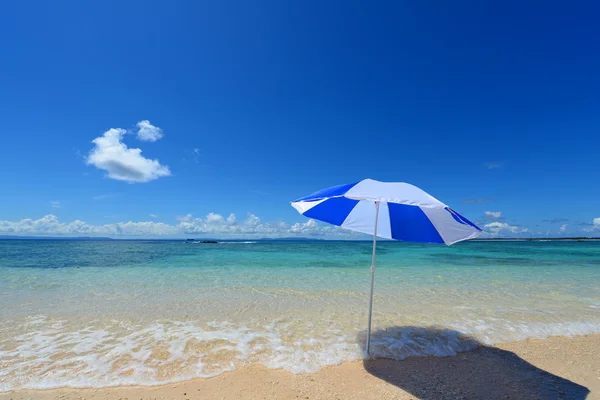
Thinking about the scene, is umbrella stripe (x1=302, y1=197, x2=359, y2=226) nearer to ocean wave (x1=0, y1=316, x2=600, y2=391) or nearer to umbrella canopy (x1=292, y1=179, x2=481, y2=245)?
umbrella canopy (x1=292, y1=179, x2=481, y2=245)

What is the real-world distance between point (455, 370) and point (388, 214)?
105 inches

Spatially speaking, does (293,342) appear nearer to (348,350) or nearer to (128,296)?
(348,350)

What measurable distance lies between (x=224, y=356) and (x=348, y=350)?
218cm

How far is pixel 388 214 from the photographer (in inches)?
201

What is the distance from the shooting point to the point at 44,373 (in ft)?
13.3

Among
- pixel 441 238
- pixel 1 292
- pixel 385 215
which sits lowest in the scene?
pixel 1 292

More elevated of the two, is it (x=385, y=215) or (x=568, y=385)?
(x=385, y=215)

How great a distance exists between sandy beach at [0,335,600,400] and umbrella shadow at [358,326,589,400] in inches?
0.5

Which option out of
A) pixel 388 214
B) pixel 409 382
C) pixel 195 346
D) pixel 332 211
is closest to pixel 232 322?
pixel 195 346

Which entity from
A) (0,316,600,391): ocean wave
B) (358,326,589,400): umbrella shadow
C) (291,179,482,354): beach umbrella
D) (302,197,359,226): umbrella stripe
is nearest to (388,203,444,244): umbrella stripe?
(291,179,482,354): beach umbrella

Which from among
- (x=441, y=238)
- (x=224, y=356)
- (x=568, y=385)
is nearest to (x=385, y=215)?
Answer: (x=441, y=238)

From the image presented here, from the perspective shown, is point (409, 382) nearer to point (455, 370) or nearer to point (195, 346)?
point (455, 370)

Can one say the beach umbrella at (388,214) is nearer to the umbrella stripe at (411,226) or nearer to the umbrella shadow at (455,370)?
the umbrella stripe at (411,226)

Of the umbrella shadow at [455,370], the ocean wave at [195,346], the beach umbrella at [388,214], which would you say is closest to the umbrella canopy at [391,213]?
the beach umbrella at [388,214]
